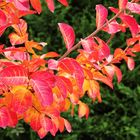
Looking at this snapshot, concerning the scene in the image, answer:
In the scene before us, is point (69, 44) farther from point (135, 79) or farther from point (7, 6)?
point (135, 79)

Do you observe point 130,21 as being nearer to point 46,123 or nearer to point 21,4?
point 21,4

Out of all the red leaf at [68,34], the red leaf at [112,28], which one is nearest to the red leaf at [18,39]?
the red leaf at [68,34]

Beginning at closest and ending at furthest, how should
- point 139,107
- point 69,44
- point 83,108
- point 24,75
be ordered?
point 24,75 → point 69,44 → point 83,108 → point 139,107

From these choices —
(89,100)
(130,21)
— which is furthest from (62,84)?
(89,100)

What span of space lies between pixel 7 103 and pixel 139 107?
6.28 ft

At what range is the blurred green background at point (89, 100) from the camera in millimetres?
3293

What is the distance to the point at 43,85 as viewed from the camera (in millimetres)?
1238

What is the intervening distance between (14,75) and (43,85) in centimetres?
9

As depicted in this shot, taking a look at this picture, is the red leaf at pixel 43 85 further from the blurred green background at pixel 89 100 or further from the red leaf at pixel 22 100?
the blurred green background at pixel 89 100

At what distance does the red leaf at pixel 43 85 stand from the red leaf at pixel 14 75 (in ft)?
0.09

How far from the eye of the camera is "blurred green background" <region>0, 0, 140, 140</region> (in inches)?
130

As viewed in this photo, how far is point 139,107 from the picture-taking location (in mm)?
3305

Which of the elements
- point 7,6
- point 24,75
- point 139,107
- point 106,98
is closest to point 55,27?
point 106,98

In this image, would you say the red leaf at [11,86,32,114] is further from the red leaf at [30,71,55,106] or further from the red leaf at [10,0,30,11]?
the red leaf at [10,0,30,11]
